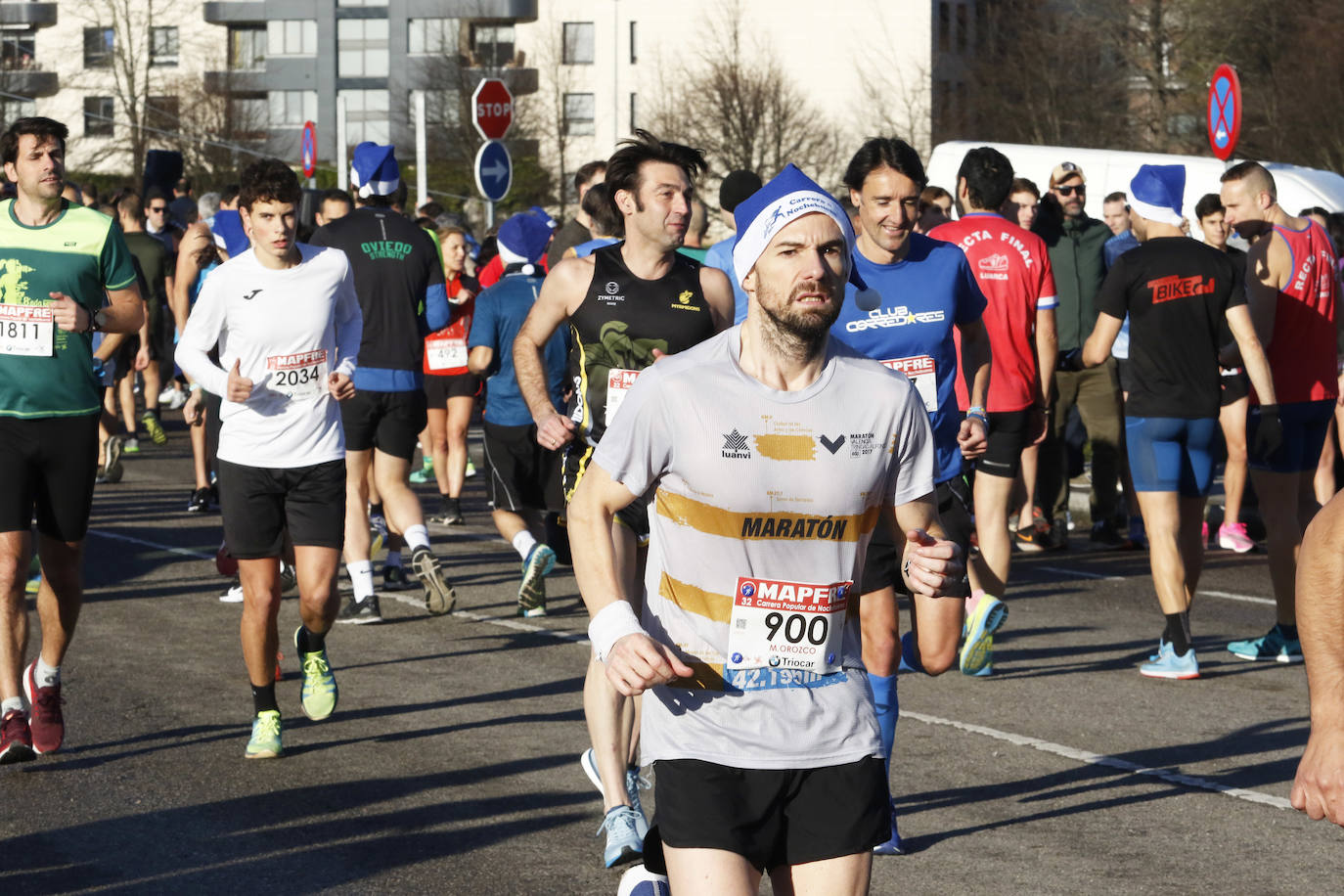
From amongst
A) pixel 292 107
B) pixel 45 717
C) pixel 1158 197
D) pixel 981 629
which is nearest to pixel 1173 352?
pixel 1158 197

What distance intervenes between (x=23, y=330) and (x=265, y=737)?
1.84 m

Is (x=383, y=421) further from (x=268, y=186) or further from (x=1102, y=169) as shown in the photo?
(x=1102, y=169)

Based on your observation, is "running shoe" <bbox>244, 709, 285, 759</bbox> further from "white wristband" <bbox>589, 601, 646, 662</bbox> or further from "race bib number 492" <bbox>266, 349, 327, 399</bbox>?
"white wristband" <bbox>589, 601, 646, 662</bbox>

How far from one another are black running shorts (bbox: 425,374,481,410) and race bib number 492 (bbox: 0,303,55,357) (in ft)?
21.6

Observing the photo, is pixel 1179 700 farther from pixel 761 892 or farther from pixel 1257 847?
pixel 761 892

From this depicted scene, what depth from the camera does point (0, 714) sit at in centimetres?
732

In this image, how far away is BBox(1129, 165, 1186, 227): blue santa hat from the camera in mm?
9203

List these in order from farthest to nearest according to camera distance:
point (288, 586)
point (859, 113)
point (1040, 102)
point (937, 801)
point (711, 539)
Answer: point (859, 113)
point (1040, 102)
point (288, 586)
point (937, 801)
point (711, 539)

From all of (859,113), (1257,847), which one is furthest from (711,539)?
(859,113)

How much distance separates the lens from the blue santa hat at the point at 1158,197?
362 inches

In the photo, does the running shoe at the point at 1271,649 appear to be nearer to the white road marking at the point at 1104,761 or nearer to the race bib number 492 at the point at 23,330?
the white road marking at the point at 1104,761

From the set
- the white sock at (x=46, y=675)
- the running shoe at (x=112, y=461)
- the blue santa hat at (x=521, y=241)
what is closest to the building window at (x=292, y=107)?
the running shoe at (x=112, y=461)

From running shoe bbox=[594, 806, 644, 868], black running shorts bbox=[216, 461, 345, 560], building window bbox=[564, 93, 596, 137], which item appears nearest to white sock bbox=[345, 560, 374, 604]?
black running shorts bbox=[216, 461, 345, 560]

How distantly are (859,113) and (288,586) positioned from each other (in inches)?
1989
